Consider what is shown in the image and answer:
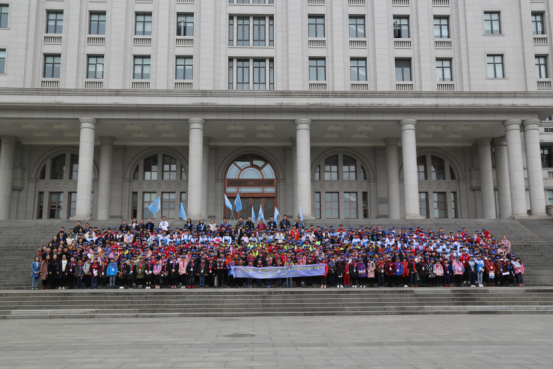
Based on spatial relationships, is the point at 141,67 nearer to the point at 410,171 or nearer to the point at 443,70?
the point at 410,171

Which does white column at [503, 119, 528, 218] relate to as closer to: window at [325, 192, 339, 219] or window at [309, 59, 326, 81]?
window at [325, 192, 339, 219]

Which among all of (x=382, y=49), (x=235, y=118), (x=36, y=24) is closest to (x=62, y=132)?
(x=36, y=24)

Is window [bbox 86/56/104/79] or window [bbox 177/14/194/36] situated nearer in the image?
window [bbox 86/56/104/79]

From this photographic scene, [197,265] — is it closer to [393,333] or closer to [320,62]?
[393,333]

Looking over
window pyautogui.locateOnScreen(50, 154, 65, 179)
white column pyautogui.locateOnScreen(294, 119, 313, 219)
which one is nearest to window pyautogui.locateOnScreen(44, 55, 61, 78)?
window pyautogui.locateOnScreen(50, 154, 65, 179)

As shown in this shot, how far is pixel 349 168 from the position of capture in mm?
39500

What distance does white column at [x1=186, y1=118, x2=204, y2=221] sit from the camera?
3064cm

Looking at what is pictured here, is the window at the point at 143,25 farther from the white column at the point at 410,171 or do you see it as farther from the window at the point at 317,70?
the white column at the point at 410,171

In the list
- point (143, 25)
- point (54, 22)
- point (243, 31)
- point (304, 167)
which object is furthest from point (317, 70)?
point (54, 22)

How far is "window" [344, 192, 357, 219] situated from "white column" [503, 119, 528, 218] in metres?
12.0

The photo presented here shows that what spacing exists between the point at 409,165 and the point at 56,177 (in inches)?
1116

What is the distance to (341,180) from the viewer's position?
128ft

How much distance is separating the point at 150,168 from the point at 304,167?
47.9 ft

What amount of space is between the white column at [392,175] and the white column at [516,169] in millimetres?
8341
